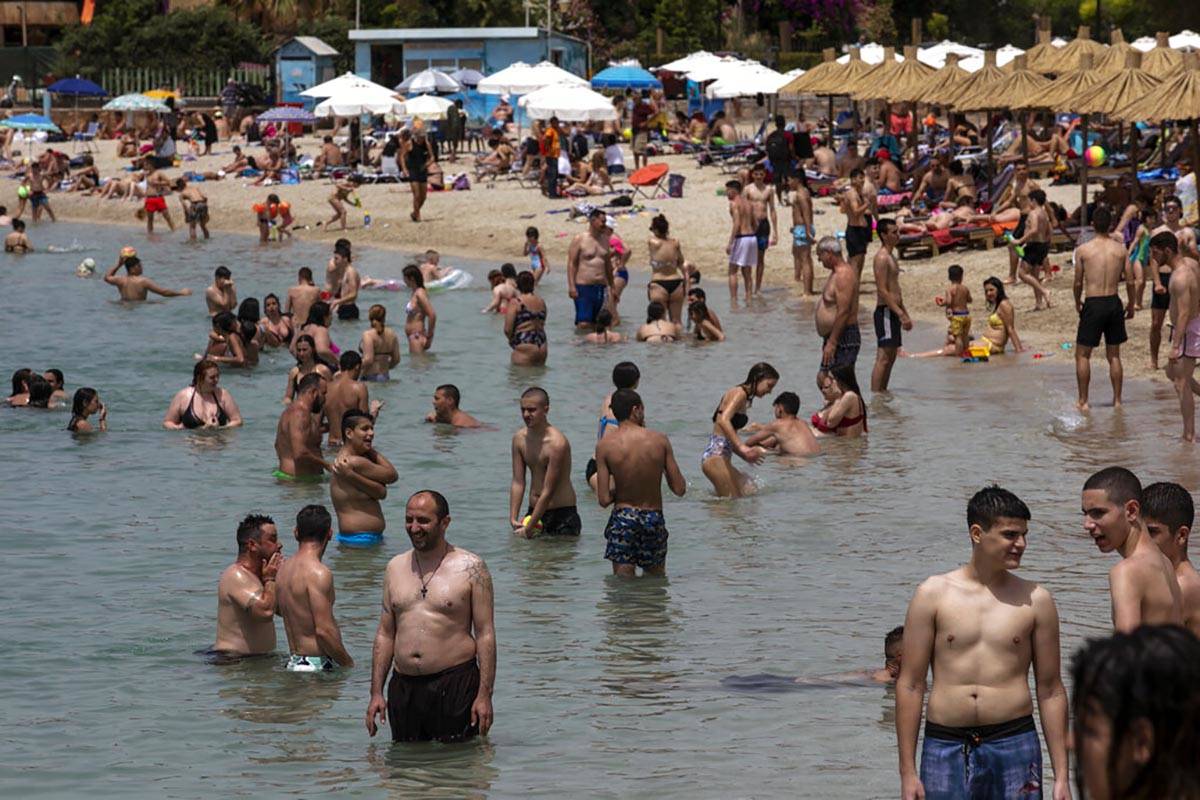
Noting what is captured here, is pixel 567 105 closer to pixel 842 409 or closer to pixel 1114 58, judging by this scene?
pixel 1114 58

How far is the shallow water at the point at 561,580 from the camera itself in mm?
7926

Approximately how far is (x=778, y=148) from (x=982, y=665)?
25334mm

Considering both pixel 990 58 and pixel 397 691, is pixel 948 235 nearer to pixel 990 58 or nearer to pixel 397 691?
pixel 990 58

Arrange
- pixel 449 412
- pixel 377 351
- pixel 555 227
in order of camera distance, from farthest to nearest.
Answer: pixel 555 227, pixel 377 351, pixel 449 412

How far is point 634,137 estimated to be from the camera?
119 ft

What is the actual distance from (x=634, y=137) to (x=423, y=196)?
235 inches

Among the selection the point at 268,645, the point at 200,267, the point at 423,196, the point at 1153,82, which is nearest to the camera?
the point at 268,645

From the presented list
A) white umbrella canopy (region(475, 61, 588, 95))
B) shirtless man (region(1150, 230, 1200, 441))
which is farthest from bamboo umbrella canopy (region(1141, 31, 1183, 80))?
white umbrella canopy (region(475, 61, 588, 95))

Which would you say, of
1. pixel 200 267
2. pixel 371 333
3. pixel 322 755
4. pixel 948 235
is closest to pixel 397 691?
pixel 322 755

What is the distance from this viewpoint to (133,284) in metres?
25.1

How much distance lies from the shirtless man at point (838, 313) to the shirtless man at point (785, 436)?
35.3 inches

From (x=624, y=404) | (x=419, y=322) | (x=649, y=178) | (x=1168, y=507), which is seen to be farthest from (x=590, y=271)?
(x=1168, y=507)

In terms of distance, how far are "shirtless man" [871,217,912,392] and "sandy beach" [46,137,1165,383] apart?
217 cm

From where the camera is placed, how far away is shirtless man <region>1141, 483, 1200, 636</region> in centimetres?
564
